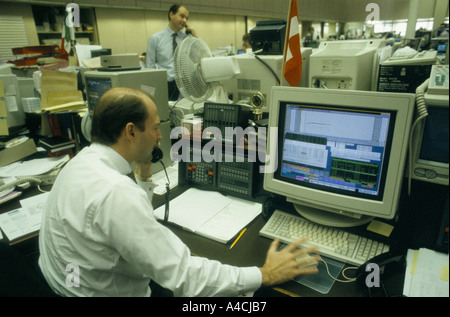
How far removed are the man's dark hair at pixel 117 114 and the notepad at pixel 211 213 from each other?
429 millimetres

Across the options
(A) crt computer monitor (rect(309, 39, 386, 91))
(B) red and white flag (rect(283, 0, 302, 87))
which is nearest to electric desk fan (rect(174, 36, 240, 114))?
(B) red and white flag (rect(283, 0, 302, 87))

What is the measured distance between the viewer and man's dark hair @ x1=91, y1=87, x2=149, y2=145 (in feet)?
3.23

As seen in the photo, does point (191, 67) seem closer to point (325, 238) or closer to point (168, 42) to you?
point (325, 238)

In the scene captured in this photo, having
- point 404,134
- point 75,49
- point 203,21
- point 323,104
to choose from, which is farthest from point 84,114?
point 203,21

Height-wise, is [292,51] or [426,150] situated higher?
[292,51]

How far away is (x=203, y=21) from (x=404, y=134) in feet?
23.3

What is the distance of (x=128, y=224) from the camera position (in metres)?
0.81

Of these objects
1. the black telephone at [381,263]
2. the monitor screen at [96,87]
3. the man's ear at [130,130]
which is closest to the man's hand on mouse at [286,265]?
the black telephone at [381,263]

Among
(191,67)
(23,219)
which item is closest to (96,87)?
(191,67)

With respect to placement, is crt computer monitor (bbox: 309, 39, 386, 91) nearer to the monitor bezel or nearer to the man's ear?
the monitor bezel

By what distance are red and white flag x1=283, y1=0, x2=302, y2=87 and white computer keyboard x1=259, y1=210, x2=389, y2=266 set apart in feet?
2.11

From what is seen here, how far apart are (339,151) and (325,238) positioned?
0.30 metres

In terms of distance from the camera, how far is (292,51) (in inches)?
54.4

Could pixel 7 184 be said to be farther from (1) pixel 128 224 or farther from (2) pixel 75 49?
(2) pixel 75 49
